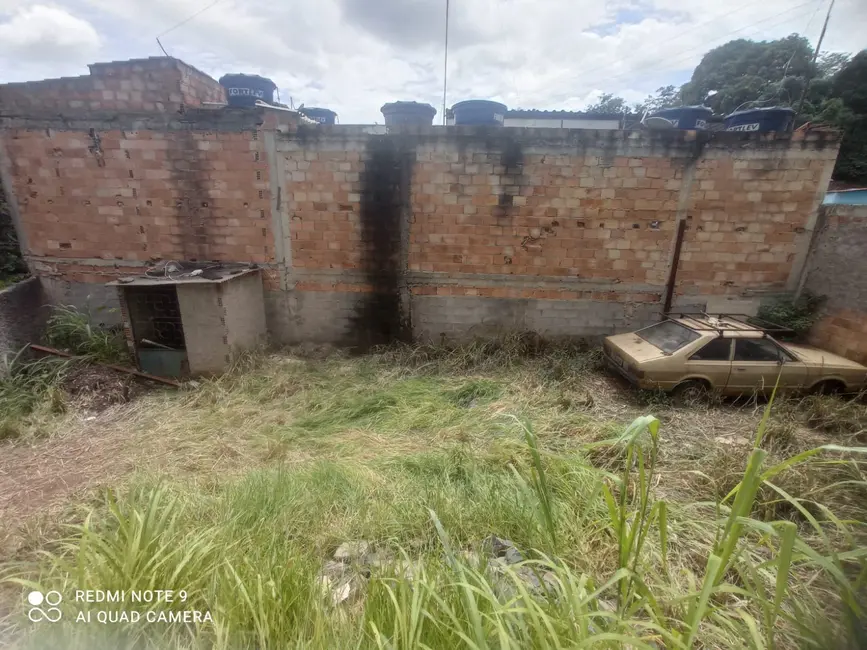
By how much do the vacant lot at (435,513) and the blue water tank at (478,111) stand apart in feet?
17.0

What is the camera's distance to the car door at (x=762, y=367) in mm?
4934

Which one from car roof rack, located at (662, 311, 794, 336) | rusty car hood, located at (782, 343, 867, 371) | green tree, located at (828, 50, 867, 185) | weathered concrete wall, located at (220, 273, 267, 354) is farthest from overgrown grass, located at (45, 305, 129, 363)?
green tree, located at (828, 50, 867, 185)

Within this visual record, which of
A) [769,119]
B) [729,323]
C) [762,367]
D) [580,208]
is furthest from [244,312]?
[769,119]

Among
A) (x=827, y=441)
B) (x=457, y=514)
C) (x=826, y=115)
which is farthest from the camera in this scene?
(x=826, y=115)

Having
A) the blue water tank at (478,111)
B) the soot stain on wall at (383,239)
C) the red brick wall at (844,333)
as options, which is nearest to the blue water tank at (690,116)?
the blue water tank at (478,111)

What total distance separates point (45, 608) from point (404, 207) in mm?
6006

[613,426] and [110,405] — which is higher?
[613,426]

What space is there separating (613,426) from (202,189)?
7394 mm

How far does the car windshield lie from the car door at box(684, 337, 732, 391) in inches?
7.9

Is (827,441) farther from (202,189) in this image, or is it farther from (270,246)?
(202,189)

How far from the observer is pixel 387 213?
658 centimetres

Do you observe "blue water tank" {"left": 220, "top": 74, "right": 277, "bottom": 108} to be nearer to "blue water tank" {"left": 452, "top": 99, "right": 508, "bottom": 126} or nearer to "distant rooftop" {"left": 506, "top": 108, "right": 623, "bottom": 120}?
"blue water tank" {"left": 452, "top": 99, "right": 508, "bottom": 126}

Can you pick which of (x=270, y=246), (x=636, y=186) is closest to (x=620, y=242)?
(x=636, y=186)

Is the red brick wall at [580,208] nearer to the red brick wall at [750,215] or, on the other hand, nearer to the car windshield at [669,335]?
the red brick wall at [750,215]
